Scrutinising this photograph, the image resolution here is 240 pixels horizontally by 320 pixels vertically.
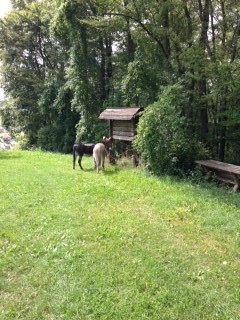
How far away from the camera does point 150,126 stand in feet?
30.5

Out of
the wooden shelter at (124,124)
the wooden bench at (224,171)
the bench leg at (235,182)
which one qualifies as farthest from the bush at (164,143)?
the bench leg at (235,182)

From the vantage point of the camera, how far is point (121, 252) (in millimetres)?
4637

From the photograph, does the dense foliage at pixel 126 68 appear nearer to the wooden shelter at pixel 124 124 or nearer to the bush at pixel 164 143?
the bush at pixel 164 143

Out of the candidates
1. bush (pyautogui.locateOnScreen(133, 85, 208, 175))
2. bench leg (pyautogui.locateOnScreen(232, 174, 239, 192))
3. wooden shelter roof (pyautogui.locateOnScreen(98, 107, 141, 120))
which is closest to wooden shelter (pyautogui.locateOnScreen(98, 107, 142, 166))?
wooden shelter roof (pyautogui.locateOnScreen(98, 107, 141, 120))

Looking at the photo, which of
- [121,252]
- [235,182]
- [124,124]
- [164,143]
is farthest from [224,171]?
[121,252]

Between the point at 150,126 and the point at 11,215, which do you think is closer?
the point at 11,215

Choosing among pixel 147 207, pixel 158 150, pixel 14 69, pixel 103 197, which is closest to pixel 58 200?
pixel 103 197

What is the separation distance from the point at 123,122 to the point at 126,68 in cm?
696

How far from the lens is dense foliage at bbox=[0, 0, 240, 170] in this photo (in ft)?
37.3

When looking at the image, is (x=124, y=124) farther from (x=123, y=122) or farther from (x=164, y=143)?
(x=164, y=143)

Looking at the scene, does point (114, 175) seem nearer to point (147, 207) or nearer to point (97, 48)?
point (147, 207)

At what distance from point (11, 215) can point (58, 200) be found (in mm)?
1216

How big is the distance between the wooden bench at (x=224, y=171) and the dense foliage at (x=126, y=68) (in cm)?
94

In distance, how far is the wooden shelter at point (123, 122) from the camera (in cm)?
→ 1058
